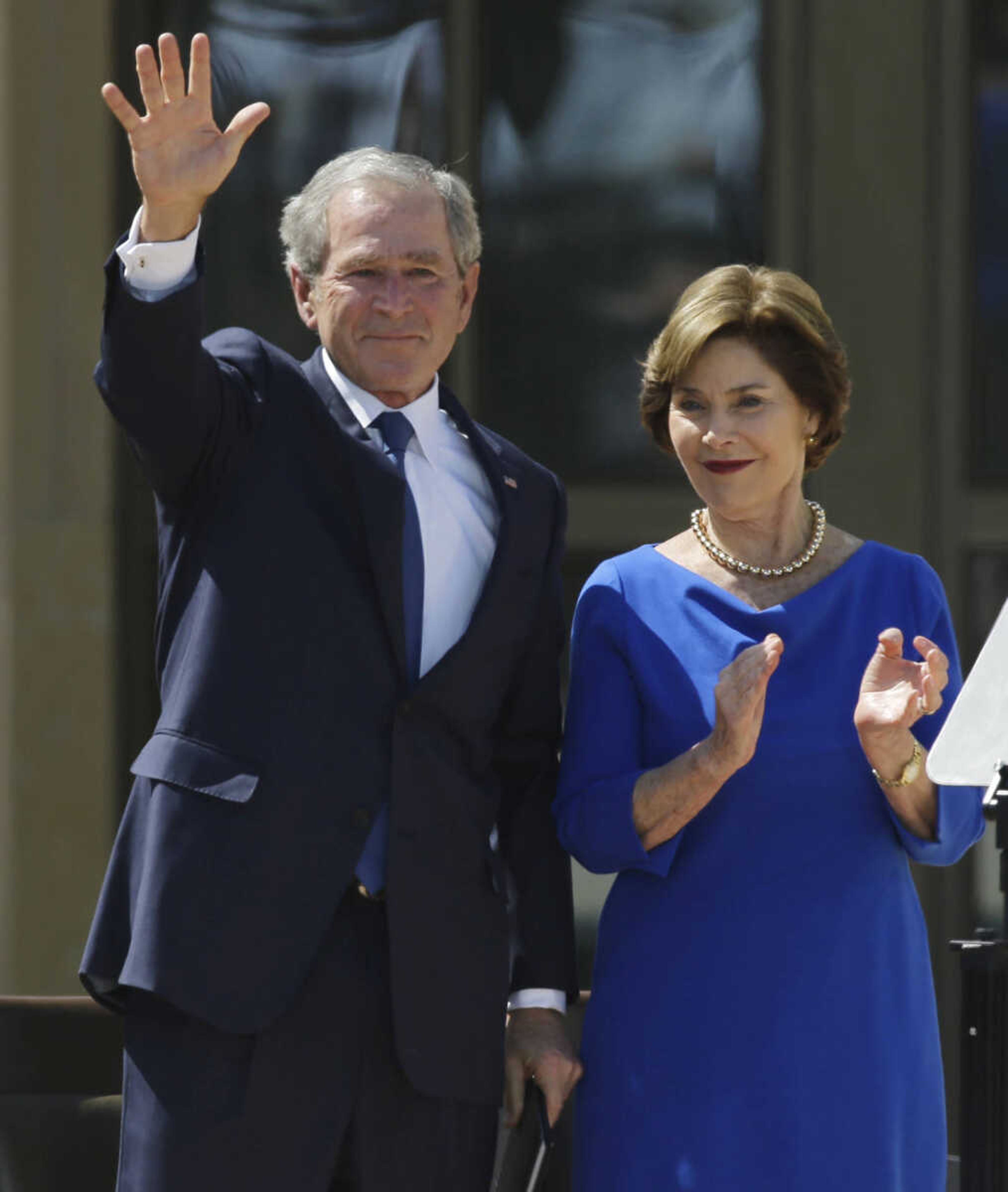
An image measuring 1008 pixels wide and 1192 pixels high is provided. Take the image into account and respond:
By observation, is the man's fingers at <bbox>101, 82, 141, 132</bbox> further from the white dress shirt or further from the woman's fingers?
the woman's fingers

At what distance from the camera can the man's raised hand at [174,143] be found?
79.7 inches

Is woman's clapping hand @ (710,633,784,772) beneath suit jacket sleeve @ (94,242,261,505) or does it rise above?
beneath

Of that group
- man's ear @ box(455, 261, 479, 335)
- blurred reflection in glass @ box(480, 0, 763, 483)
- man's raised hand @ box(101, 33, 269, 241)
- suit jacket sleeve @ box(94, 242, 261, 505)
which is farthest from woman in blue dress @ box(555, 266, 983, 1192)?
blurred reflection in glass @ box(480, 0, 763, 483)

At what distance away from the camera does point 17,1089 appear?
2875 millimetres

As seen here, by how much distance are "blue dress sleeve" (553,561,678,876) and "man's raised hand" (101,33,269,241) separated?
0.82m

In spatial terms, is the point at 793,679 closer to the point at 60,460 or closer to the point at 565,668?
the point at 565,668

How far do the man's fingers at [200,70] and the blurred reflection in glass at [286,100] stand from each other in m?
2.09

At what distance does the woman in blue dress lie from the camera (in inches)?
93.2

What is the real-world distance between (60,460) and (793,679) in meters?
2.10

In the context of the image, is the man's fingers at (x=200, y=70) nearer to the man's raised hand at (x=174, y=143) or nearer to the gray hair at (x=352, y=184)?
the man's raised hand at (x=174, y=143)

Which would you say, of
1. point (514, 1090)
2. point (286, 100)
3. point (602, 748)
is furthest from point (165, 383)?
point (286, 100)

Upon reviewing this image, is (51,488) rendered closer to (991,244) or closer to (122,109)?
(122,109)

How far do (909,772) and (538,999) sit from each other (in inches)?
23.1

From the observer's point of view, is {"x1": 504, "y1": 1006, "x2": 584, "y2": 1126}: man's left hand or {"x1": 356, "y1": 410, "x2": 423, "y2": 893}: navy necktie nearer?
{"x1": 356, "y1": 410, "x2": 423, "y2": 893}: navy necktie
